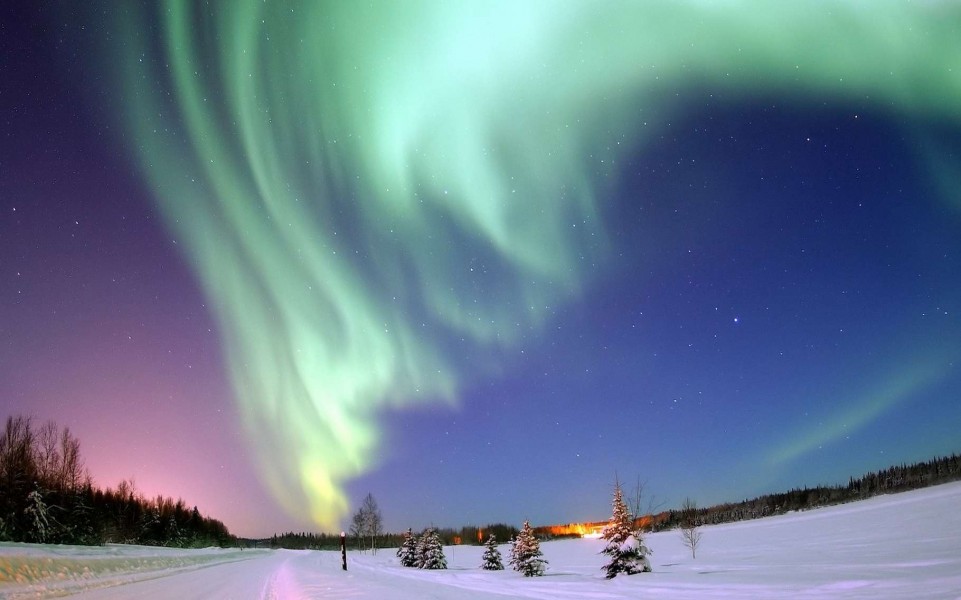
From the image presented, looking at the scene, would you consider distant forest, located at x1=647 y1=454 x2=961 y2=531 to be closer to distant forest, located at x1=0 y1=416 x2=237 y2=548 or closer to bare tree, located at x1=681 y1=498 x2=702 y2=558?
bare tree, located at x1=681 y1=498 x2=702 y2=558

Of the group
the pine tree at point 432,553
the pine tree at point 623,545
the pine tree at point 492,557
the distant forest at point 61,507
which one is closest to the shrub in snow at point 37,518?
the distant forest at point 61,507

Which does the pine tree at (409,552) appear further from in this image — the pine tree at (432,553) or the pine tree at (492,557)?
the pine tree at (492,557)

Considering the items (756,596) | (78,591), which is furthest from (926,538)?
(78,591)

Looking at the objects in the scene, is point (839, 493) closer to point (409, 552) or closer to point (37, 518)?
point (409, 552)

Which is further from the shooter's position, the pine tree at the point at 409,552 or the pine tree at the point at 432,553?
the pine tree at the point at 409,552

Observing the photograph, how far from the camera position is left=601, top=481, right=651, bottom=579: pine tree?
26611mm

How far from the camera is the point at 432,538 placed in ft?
138

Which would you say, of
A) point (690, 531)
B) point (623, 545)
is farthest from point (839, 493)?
point (623, 545)

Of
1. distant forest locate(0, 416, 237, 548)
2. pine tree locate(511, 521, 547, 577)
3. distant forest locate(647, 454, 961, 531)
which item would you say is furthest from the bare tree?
distant forest locate(647, 454, 961, 531)

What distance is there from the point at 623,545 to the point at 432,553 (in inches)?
786

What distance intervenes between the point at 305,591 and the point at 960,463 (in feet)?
557

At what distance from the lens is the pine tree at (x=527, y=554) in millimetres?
31056

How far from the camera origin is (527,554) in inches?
1282

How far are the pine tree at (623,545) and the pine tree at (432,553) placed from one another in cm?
1845
